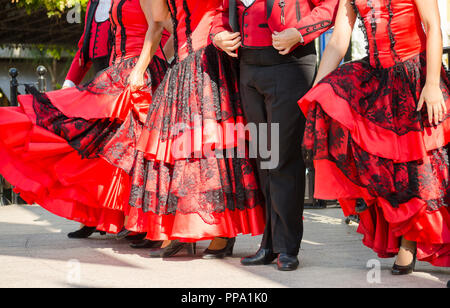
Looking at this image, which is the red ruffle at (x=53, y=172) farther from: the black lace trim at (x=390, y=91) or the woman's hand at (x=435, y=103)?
the woman's hand at (x=435, y=103)

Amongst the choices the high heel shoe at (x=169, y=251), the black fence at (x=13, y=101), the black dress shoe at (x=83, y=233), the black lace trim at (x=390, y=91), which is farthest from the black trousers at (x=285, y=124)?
the black fence at (x=13, y=101)

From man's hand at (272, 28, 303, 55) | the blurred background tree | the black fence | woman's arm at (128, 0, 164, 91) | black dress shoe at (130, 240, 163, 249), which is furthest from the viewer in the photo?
the blurred background tree

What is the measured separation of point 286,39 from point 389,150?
2.70 ft

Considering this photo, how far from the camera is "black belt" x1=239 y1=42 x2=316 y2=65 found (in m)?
3.67

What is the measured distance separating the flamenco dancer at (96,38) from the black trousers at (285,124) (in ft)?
5.44

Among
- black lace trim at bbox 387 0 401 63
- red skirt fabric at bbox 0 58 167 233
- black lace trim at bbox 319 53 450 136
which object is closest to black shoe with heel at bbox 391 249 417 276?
black lace trim at bbox 319 53 450 136

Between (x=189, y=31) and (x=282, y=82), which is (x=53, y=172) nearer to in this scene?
(x=189, y=31)

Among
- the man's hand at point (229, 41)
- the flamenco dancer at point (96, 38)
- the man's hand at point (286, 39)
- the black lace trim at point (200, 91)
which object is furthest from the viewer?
the flamenco dancer at point (96, 38)

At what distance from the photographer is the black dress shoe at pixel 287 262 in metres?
3.57

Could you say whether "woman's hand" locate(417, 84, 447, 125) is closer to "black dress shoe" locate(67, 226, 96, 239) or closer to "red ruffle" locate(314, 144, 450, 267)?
"red ruffle" locate(314, 144, 450, 267)

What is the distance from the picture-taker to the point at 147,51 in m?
4.39

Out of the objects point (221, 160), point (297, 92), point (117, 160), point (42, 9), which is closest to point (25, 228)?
point (117, 160)

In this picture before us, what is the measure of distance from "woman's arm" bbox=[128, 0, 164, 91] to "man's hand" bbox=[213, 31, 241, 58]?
2.32 feet
